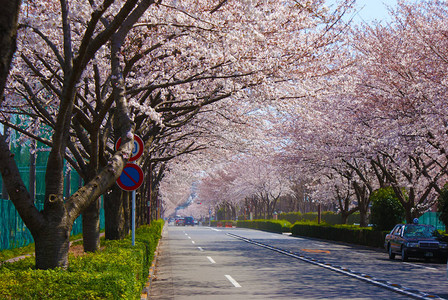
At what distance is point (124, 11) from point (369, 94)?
1982 cm

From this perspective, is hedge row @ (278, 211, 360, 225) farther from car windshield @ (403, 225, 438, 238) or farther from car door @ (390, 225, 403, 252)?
car windshield @ (403, 225, 438, 238)

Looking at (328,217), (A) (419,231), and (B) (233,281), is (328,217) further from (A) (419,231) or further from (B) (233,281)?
(B) (233,281)

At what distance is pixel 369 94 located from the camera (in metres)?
25.0

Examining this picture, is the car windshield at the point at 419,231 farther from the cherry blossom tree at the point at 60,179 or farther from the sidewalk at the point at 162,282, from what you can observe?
the cherry blossom tree at the point at 60,179

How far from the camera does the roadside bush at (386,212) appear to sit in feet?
95.1

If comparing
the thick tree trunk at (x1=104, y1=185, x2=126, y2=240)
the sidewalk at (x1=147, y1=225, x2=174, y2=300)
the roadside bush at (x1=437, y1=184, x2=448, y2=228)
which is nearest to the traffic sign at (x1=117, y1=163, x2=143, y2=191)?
the sidewalk at (x1=147, y1=225, x2=174, y2=300)

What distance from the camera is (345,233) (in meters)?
33.5

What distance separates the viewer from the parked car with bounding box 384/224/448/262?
20.0 meters

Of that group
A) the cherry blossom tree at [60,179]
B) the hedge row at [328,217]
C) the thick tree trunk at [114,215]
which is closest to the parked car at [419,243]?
the thick tree trunk at [114,215]

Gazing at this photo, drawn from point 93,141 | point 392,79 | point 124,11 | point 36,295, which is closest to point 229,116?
point 392,79

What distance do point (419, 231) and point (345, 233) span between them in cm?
1250

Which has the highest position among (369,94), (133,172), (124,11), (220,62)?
(369,94)

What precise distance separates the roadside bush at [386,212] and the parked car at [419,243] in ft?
24.1

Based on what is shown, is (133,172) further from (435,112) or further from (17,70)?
(435,112)
